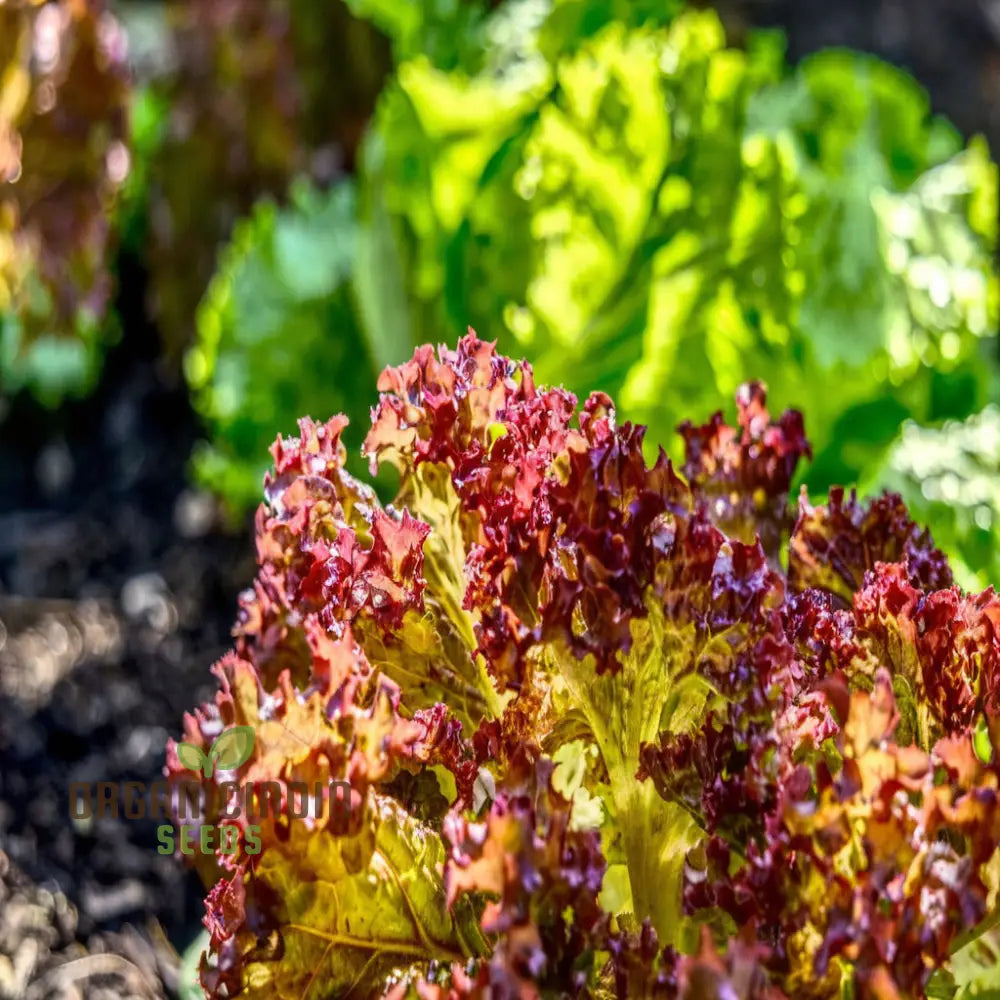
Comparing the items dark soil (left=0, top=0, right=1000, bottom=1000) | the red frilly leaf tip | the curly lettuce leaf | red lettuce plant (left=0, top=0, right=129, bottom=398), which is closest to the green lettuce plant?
the curly lettuce leaf

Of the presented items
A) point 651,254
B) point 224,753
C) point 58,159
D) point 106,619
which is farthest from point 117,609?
point 224,753

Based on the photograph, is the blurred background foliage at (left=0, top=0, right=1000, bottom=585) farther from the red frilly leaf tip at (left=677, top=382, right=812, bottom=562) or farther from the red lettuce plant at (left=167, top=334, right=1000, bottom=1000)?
the red lettuce plant at (left=167, top=334, right=1000, bottom=1000)

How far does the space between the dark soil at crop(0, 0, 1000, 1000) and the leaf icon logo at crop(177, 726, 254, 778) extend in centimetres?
54

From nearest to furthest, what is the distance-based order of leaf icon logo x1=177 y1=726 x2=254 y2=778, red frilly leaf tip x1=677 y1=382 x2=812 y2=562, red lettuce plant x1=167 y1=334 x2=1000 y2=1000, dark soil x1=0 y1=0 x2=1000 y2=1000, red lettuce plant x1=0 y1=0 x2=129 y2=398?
red lettuce plant x1=167 y1=334 x2=1000 y2=1000, leaf icon logo x1=177 y1=726 x2=254 y2=778, red frilly leaf tip x1=677 y1=382 x2=812 y2=562, dark soil x1=0 y1=0 x2=1000 y2=1000, red lettuce plant x1=0 y1=0 x2=129 y2=398

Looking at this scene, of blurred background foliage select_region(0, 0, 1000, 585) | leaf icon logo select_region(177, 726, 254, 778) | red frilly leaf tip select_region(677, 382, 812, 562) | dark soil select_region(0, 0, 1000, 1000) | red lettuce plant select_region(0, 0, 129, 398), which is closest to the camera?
leaf icon logo select_region(177, 726, 254, 778)

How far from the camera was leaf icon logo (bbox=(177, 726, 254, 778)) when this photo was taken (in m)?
0.81

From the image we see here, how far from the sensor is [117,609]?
206 cm

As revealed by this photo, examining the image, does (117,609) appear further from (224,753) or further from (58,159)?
(224,753)

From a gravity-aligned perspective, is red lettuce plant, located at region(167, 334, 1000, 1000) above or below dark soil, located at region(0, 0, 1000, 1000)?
above

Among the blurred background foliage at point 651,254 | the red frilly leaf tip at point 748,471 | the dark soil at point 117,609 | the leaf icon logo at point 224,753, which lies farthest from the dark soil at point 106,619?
the red frilly leaf tip at point 748,471

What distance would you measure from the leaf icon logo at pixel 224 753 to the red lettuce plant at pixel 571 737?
16mm

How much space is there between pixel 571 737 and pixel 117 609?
1.46 meters

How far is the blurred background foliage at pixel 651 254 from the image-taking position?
1.68m

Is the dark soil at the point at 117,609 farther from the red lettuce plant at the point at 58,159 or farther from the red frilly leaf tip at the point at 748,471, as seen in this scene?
the red frilly leaf tip at the point at 748,471
